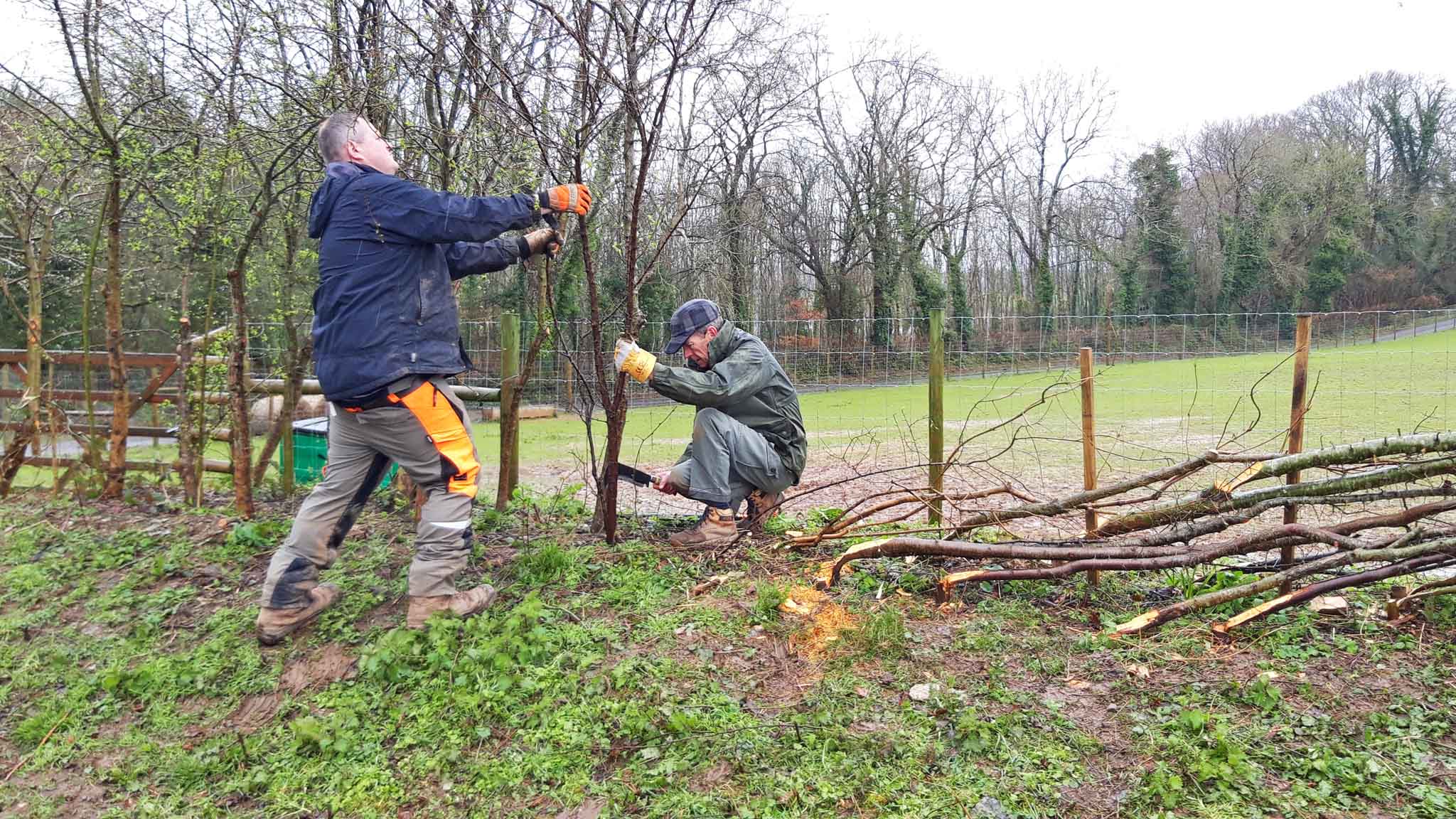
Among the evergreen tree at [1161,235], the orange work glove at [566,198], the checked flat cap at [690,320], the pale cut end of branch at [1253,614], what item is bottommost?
the pale cut end of branch at [1253,614]

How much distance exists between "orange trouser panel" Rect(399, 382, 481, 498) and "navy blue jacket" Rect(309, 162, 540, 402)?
0.35 ft

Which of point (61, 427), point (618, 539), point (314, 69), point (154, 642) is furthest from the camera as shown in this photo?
point (61, 427)

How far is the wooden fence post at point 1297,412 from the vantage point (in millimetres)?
3785

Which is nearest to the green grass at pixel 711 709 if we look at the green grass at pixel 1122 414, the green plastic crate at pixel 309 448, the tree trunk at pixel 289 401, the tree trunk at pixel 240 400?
the tree trunk at pixel 240 400

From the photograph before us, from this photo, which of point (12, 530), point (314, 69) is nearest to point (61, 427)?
point (12, 530)

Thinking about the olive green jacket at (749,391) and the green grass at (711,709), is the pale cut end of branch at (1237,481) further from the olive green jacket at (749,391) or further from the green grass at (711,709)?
the olive green jacket at (749,391)

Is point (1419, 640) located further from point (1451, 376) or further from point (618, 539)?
point (1451, 376)

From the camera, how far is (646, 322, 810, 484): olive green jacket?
427cm

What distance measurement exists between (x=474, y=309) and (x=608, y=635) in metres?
19.6

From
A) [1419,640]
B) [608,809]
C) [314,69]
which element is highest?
[314,69]

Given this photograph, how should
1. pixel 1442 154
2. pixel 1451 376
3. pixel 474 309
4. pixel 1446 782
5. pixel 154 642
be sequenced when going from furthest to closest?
pixel 1442 154 → pixel 474 309 → pixel 1451 376 → pixel 154 642 → pixel 1446 782

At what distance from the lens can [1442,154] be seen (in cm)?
4425

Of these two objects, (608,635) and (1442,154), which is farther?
(1442,154)

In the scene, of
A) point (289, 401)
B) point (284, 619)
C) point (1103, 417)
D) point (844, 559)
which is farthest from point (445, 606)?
point (1103, 417)
